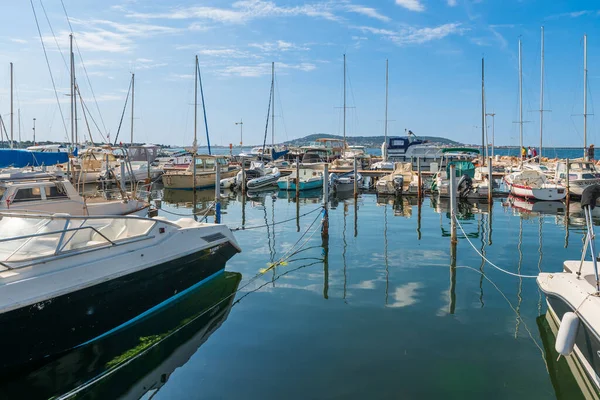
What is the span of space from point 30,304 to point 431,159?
155ft

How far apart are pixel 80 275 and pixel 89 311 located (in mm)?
631

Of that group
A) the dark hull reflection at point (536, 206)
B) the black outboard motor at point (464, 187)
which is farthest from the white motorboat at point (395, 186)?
the dark hull reflection at point (536, 206)

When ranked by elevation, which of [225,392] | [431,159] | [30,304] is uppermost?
[431,159]

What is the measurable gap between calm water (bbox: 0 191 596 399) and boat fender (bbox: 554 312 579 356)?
31.2 inches

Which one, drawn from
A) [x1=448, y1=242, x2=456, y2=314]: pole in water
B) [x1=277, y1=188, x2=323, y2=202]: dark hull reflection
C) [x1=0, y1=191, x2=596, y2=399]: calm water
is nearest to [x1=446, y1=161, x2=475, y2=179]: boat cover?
[x1=277, y1=188, x2=323, y2=202]: dark hull reflection

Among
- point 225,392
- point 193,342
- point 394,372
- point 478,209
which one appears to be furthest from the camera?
point 478,209

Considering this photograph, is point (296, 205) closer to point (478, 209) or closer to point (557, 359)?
point (478, 209)

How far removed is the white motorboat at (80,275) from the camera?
6980mm

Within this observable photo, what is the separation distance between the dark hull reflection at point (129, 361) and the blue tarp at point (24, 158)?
581 inches

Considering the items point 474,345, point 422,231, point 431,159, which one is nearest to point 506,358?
point 474,345

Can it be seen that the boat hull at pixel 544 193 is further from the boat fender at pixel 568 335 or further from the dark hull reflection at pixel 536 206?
the boat fender at pixel 568 335

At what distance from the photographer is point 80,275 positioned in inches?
306

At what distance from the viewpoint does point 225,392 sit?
264 inches

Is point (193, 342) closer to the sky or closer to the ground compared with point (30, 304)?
closer to the ground
